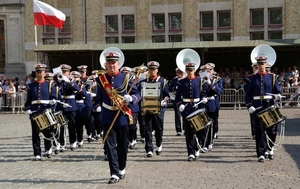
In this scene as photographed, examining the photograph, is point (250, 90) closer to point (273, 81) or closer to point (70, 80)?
point (273, 81)

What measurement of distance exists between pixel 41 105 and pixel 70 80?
5.45 feet

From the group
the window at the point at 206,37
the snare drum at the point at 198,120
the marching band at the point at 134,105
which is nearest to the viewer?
the marching band at the point at 134,105

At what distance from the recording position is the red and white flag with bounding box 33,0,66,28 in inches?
997

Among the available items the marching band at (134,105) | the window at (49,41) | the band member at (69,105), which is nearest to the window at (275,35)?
the window at (49,41)

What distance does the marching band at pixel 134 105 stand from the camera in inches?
391

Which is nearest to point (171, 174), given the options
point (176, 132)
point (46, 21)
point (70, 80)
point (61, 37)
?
point (70, 80)

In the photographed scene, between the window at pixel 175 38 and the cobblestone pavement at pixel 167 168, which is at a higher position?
the window at pixel 175 38

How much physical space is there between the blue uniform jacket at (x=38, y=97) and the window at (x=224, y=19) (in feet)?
74.2

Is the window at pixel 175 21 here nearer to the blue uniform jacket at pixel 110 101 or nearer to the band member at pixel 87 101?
the band member at pixel 87 101

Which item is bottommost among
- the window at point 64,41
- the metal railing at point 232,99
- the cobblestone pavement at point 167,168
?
the cobblestone pavement at point 167,168

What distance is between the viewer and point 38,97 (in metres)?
12.4

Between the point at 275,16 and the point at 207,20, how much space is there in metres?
3.97

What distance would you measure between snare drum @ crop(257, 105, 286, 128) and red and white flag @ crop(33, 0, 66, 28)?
15.9 metres

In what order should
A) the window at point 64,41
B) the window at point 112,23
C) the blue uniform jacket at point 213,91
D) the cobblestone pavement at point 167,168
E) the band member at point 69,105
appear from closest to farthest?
the cobblestone pavement at point 167,168, the blue uniform jacket at point 213,91, the band member at point 69,105, the window at point 112,23, the window at point 64,41
